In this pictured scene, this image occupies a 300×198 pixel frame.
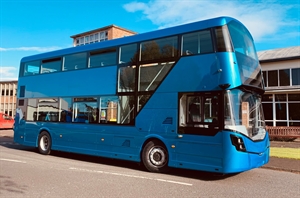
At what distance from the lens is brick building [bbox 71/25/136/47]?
40.1m

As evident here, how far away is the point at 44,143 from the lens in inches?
471

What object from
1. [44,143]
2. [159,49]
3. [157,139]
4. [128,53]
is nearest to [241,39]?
[159,49]

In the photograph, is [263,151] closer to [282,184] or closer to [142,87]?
[282,184]

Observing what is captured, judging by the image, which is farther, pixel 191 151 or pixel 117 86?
pixel 117 86

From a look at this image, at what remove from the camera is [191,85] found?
298 inches

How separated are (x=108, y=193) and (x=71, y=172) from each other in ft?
8.51

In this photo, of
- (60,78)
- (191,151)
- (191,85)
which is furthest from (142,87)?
(60,78)

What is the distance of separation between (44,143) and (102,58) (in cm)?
483

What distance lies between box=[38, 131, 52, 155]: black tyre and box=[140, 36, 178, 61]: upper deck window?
5.89m

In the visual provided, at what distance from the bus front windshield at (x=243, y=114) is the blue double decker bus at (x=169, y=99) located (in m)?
0.02

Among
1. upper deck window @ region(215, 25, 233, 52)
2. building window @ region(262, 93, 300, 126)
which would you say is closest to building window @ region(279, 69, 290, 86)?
building window @ region(262, 93, 300, 126)

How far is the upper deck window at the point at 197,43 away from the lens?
742cm

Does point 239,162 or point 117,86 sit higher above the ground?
point 117,86

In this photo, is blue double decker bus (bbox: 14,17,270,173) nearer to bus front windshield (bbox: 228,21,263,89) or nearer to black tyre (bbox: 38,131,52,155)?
bus front windshield (bbox: 228,21,263,89)
